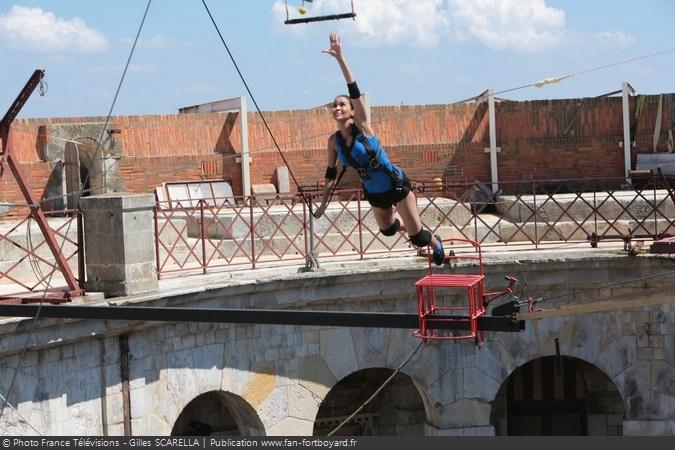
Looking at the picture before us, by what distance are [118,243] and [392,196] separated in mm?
6561

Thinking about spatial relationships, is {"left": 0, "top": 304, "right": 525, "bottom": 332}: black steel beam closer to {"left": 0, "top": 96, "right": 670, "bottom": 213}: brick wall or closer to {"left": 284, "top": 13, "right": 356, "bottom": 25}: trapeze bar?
{"left": 284, "top": 13, "right": 356, "bottom": 25}: trapeze bar

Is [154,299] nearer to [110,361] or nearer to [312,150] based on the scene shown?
[110,361]

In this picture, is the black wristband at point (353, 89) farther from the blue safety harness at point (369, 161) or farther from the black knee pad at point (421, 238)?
the black knee pad at point (421, 238)

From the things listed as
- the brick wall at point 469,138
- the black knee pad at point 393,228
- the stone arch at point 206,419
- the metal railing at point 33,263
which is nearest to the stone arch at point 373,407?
the stone arch at point 206,419

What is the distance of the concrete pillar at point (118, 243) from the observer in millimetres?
14828

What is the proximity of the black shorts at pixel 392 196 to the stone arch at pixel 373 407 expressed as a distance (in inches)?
409

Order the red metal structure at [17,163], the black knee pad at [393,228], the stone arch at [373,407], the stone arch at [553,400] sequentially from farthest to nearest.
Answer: the stone arch at [553,400], the stone arch at [373,407], the red metal structure at [17,163], the black knee pad at [393,228]

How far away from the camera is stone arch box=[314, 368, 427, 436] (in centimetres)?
1920

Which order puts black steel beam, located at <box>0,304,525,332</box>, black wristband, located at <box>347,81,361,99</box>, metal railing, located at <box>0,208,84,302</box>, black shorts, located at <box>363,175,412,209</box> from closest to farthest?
black steel beam, located at <box>0,304,525,332</box>, black wristband, located at <box>347,81,361,99</box>, black shorts, located at <box>363,175,412,209</box>, metal railing, located at <box>0,208,84,302</box>

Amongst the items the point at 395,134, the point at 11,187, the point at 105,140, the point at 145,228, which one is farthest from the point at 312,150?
the point at 145,228

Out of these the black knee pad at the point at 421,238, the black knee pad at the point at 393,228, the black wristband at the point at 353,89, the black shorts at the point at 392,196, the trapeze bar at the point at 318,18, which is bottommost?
the black knee pad at the point at 421,238

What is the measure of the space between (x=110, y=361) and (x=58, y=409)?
818mm

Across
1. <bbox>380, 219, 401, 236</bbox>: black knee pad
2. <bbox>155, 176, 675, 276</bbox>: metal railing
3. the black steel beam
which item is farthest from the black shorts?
<bbox>155, 176, 675, 276</bbox>: metal railing

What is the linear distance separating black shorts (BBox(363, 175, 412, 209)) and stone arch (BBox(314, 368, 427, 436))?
10379 mm
